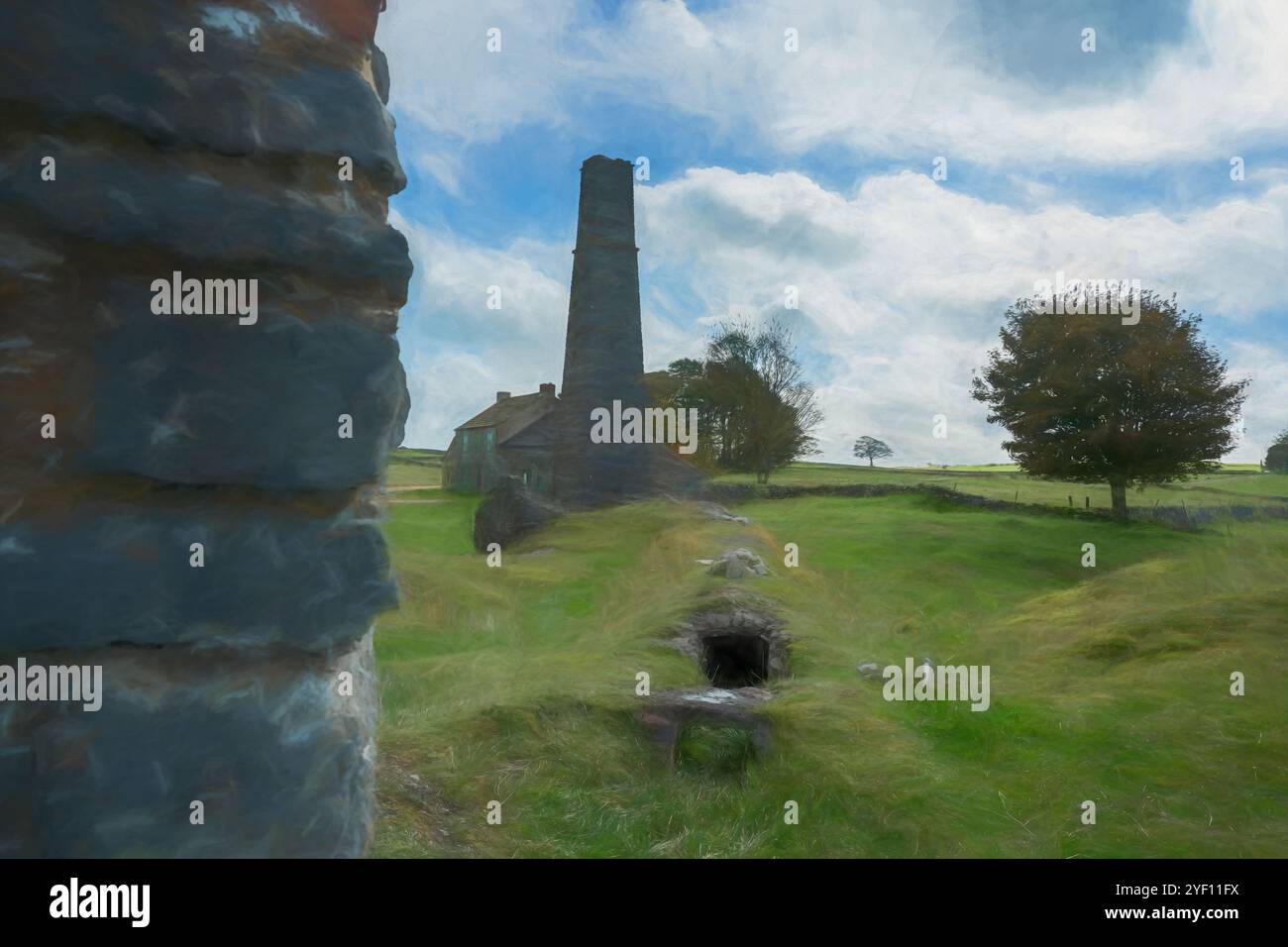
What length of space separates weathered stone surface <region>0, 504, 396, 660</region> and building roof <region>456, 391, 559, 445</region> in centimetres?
2047

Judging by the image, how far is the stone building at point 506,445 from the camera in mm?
22094

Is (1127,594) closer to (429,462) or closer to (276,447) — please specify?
(276,447)

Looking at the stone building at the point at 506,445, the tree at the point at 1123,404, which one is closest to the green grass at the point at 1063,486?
the tree at the point at 1123,404

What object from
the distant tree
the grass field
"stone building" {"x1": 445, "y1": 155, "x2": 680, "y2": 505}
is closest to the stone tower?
"stone building" {"x1": 445, "y1": 155, "x2": 680, "y2": 505}

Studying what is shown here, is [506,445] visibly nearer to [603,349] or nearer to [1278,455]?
[603,349]

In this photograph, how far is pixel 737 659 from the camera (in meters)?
8.82

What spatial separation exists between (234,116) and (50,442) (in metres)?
0.73

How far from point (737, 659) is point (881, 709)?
96.8 inches

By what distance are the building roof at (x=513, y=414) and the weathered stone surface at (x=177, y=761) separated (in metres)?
20.5

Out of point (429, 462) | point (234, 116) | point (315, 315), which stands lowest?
point (315, 315)

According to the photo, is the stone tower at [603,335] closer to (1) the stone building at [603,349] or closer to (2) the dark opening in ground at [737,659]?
(1) the stone building at [603,349]

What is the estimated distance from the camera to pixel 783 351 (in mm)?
14516
